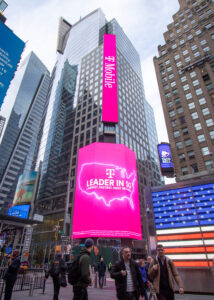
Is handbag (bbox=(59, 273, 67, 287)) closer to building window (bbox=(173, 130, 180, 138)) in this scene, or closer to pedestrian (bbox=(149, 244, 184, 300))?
pedestrian (bbox=(149, 244, 184, 300))

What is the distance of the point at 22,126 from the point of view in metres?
156

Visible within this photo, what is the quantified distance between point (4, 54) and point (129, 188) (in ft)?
122

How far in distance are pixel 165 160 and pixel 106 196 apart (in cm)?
1632

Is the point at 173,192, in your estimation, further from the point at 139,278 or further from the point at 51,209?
the point at 51,209

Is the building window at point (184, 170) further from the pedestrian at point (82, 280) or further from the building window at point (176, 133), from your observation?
the pedestrian at point (82, 280)

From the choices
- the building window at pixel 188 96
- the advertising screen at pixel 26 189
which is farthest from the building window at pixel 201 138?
the advertising screen at pixel 26 189

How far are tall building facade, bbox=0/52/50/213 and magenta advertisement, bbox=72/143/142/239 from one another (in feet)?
304

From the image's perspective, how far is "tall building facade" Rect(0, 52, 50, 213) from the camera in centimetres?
13600

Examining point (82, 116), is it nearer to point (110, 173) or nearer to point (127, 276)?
point (110, 173)

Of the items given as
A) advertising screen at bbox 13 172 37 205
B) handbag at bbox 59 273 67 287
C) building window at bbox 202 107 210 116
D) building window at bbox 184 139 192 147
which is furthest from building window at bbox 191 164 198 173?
→ advertising screen at bbox 13 172 37 205

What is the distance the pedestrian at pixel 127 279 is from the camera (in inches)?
191

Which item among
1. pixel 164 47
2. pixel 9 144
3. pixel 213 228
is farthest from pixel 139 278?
pixel 9 144

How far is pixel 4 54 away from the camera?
1775cm

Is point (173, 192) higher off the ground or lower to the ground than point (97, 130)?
lower
